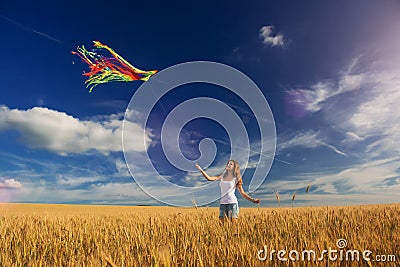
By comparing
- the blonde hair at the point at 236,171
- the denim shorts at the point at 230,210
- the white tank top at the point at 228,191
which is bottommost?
the denim shorts at the point at 230,210

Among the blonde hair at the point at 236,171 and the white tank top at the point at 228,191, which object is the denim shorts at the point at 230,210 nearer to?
the white tank top at the point at 228,191

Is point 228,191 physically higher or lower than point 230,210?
higher

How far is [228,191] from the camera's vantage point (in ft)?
27.2

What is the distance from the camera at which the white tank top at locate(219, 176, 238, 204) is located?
8219 mm

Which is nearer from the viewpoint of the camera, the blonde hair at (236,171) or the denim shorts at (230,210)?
the denim shorts at (230,210)

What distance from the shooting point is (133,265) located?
360cm

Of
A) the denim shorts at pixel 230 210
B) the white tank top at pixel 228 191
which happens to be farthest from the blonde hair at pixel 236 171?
the denim shorts at pixel 230 210

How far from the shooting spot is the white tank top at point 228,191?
8.22 m

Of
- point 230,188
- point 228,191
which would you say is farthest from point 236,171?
point 228,191

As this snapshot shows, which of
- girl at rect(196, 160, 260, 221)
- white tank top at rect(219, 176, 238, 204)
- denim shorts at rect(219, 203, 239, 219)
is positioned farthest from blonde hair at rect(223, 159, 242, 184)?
denim shorts at rect(219, 203, 239, 219)

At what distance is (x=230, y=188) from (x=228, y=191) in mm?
105

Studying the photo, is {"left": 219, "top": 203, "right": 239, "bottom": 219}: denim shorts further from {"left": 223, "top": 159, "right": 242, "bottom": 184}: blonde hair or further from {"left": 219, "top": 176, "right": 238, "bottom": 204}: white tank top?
{"left": 223, "top": 159, "right": 242, "bottom": 184}: blonde hair

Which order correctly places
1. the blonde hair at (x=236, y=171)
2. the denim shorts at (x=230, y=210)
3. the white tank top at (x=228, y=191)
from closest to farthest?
the denim shorts at (x=230, y=210), the white tank top at (x=228, y=191), the blonde hair at (x=236, y=171)

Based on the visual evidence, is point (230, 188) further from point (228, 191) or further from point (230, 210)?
point (230, 210)
